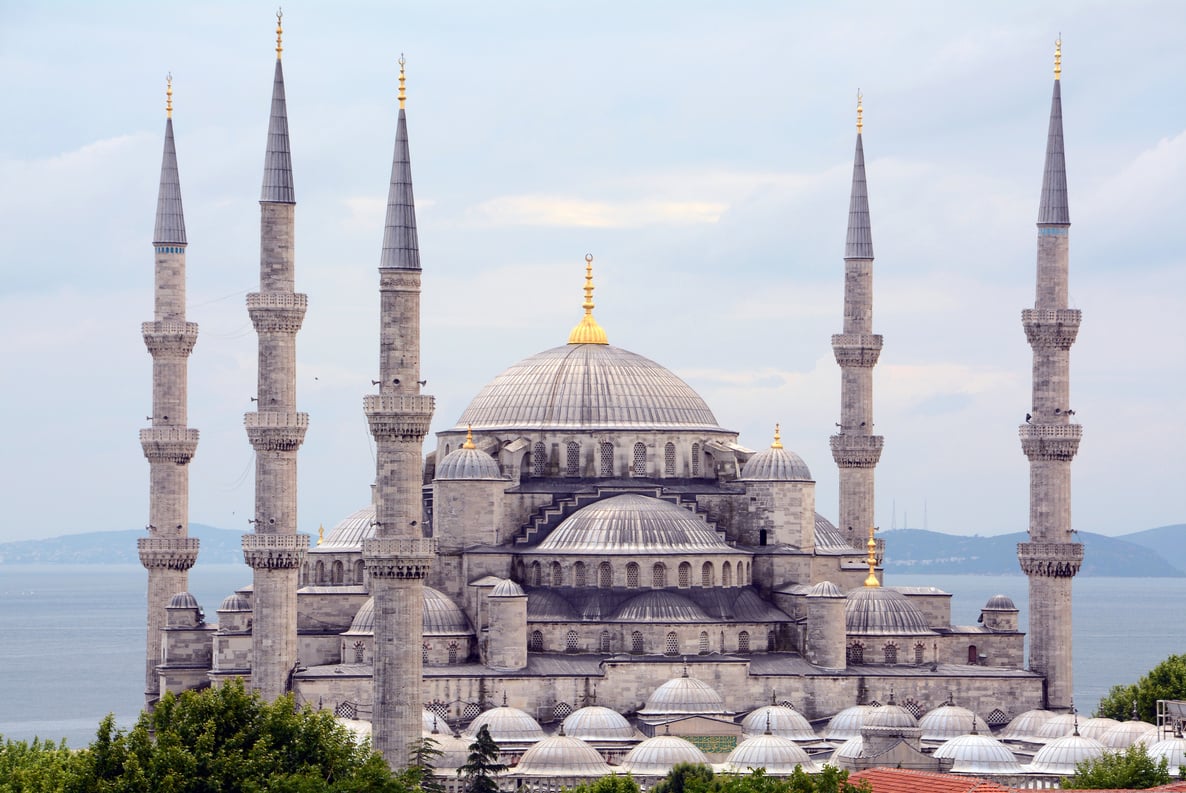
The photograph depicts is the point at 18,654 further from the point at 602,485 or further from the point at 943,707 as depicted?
the point at 943,707

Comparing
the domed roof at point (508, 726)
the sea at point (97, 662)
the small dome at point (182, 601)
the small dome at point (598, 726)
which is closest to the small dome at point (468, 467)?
the small dome at point (182, 601)

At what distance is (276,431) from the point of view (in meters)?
51.4

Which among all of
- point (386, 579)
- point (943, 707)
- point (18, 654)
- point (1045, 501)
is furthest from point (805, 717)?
point (18, 654)

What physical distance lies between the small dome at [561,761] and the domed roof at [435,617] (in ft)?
22.8

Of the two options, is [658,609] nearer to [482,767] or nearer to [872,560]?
[872,560]

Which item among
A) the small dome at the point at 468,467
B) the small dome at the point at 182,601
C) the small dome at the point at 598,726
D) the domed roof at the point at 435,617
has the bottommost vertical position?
the small dome at the point at 598,726

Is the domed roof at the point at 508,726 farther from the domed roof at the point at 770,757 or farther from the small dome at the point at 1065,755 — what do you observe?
the small dome at the point at 1065,755

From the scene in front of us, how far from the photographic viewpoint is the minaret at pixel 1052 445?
54.4 m

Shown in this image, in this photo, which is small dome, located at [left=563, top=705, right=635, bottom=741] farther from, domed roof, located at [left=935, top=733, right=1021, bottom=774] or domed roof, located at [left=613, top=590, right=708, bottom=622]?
domed roof, located at [left=935, top=733, right=1021, bottom=774]

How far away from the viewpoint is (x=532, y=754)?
45656mm

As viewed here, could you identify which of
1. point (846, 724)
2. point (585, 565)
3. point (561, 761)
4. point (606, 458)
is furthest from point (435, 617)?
point (846, 724)

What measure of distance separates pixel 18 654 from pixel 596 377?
86.0 m

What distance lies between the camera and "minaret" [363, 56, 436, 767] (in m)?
45.5

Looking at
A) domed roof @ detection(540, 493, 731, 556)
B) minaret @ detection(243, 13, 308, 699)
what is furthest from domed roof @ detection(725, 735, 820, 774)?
minaret @ detection(243, 13, 308, 699)
